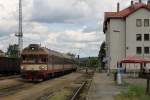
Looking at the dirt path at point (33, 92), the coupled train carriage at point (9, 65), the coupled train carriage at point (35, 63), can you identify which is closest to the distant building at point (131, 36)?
the coupled train carriage at point (9, 65)

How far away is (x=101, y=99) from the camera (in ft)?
75.3

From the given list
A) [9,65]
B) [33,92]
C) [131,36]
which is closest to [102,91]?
[33,92]

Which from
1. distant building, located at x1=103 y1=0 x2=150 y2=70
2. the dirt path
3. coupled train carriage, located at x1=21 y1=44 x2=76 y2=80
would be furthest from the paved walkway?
distant building, located at x1=103 y1=0 x2=150 y2=70

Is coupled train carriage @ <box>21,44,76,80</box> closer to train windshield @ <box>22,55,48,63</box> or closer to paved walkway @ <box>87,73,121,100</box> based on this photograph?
train windshield @ <box>22,55,48,63</box>

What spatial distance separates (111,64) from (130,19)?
862cm

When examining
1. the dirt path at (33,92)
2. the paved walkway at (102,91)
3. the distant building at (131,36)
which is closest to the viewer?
the paved walkway at (102,91)

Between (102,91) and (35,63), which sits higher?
(35,63)

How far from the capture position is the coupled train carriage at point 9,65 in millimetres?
52359

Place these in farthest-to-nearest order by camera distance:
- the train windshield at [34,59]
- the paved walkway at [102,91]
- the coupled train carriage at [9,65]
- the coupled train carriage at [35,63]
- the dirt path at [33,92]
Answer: the coupled train carriage at [9,65] < the train windshield at [34,59] < the coupled train carriage at [35,63] < the dirt path at [33,92] < the paved walkway at [102,91]

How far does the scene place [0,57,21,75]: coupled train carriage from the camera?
52.4 m

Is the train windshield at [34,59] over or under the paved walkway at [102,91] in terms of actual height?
over

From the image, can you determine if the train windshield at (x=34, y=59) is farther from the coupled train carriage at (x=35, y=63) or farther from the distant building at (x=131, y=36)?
the distant building at (x=131, y=36)

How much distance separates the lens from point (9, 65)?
55.5 metres

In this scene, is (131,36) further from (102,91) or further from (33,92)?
(33,92)
